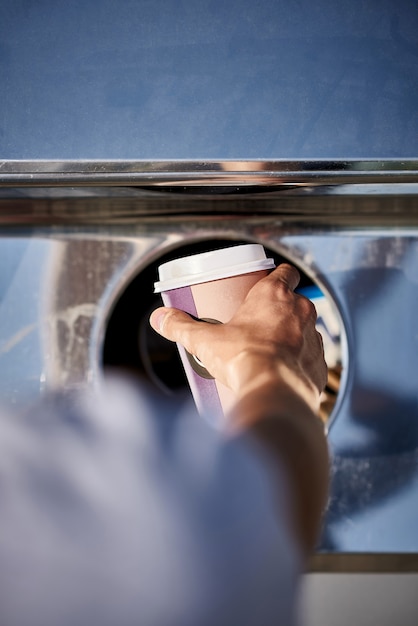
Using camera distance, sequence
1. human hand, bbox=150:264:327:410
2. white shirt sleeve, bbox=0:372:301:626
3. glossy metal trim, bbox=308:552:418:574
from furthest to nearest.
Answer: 1. glossy metal trim, bbox=308:552:418:574
2. human hand, bbox=150:264:327:410
3. white shirt sleeve, bbox=0:372:301:626

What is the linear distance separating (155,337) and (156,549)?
358mm

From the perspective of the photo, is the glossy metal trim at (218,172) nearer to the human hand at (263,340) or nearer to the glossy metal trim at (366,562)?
the human hand at (263,340)

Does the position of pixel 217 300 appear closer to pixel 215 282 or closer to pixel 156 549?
pixel 215 282

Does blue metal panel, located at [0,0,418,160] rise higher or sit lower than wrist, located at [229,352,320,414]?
higher

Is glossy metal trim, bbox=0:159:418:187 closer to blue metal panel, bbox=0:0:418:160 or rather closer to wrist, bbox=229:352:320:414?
blue metal panel, bbox=0:0:418:160

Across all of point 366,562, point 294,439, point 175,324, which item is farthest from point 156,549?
point 366,562

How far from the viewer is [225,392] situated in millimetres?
479

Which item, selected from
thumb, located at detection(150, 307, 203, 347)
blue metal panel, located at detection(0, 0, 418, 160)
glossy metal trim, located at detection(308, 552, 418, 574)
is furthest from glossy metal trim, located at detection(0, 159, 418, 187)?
glossy metal trim, located at detection(308, 552, 418, 574)

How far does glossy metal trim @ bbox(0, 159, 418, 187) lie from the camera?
41 centimetres

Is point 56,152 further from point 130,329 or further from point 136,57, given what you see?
point 130,329

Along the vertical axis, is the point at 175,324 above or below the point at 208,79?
below

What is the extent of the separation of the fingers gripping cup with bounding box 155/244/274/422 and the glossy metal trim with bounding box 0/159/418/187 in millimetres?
75

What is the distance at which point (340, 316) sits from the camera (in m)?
0.56

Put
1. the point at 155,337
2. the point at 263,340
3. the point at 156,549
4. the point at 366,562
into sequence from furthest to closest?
the point at 155,337 < the point at 366,562 < the point at 263,340 < the point at 156,549
